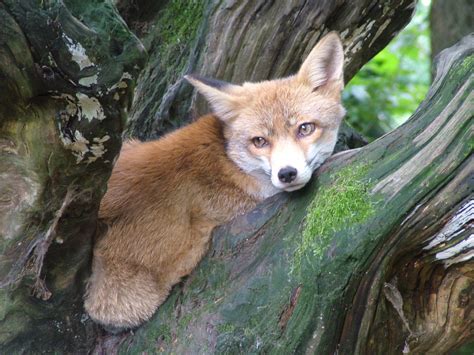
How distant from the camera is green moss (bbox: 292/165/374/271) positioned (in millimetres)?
3100

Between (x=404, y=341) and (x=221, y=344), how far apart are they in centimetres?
99

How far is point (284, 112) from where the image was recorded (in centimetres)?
455

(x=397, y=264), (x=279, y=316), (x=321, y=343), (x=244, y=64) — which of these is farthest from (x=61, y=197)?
(x=244, y=64)

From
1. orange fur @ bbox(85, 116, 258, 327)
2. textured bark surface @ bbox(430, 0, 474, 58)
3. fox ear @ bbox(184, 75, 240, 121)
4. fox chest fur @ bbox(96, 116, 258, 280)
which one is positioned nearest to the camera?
orange fur @ bbox(85, 116, 258, 327)

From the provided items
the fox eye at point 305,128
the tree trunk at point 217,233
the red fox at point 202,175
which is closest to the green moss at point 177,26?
the red fox at point 202,175

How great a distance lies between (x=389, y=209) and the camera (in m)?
2.99

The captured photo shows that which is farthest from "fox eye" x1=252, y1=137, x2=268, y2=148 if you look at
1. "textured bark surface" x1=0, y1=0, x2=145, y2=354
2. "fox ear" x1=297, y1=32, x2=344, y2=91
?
"textured bark surface" x1=0, y1=0, x2=145, y2=354

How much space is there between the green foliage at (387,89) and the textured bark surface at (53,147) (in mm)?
5384

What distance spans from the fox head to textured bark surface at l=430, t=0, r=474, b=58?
2.89 metres

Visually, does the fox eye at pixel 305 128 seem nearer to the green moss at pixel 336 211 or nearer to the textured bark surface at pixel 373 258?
the textured bark surface at pixel 373 258

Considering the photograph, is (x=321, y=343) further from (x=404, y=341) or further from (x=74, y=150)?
(x=74, y=150)

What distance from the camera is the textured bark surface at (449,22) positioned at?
684 centimetres

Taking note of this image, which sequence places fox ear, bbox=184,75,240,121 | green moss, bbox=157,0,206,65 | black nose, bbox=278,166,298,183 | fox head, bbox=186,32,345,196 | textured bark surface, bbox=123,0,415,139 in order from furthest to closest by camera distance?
1. green moss, bbox=157,0,206,65
2. textured bark surface, bbox=123,0,415,139
3. fox ear, bbox=184,75,240,121
4. fox head, bbox=186,32,345,196
5. black nose, bbox=278,166,298,183

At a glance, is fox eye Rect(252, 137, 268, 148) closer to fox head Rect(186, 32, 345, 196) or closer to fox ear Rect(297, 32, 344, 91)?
fox head Rect(186, 32, 345, 196)
